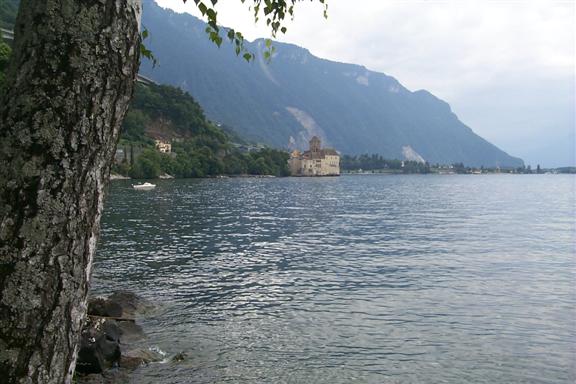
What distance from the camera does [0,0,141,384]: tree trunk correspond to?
2641 mm

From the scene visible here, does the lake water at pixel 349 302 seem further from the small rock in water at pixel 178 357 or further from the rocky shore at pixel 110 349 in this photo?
the rocky shore at pixel 110 349

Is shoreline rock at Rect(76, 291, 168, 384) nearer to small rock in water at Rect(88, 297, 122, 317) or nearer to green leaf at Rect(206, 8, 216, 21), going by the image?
small rock in water at Rect(88, 297, 122, 317)

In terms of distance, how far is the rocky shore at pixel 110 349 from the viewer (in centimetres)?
1341

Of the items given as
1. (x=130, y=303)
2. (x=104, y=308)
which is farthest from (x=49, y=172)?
(x=130, y=303)

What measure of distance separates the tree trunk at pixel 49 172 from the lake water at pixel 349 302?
11933 millimetres

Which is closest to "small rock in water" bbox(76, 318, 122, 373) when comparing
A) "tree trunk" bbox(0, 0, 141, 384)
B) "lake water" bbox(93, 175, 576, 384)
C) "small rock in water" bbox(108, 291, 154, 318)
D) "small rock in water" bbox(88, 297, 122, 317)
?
"lake water" bbox(93, 175, 576, 384)

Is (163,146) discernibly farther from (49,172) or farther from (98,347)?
(49,172)

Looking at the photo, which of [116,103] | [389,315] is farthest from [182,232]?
[116,103]

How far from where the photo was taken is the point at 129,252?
3328 cm

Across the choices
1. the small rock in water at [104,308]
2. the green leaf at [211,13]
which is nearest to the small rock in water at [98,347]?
the small rock in water at [104,308]

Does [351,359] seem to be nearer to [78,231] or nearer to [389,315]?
[389,315]

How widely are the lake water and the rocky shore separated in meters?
0.55

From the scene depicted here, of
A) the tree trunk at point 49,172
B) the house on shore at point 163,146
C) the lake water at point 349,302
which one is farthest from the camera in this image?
the house on shore at point 163,146

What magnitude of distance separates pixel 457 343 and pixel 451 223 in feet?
139
